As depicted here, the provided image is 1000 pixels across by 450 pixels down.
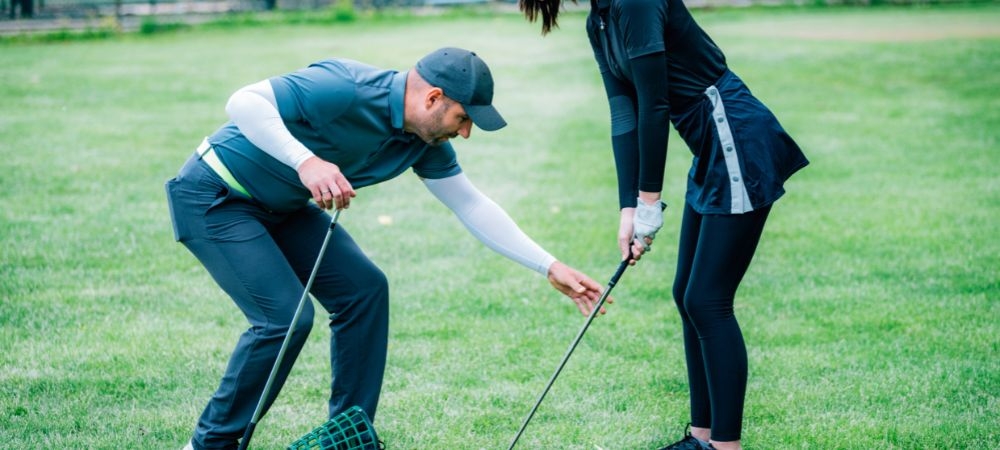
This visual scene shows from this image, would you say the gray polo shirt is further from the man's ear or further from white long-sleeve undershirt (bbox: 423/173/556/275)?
white long-sleeve undershirt (bbox: 423/173/556/275)

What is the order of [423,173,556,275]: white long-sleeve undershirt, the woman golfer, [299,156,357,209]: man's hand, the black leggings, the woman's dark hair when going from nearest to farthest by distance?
1. [299,156,357,209]: man's hand
2. the woman golfer
3. the black leggings
4. the woman's dark hair
5. [423,173,556,275]: white long-sleeve undershirt

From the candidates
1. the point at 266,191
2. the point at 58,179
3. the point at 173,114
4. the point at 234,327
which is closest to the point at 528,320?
the point at 234,327

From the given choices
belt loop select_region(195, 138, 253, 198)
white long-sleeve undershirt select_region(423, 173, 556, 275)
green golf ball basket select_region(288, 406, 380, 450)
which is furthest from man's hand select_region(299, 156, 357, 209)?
green golf ball basket select_region(288, 406, 380, 450)

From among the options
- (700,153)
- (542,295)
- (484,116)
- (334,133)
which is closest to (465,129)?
(484,116)

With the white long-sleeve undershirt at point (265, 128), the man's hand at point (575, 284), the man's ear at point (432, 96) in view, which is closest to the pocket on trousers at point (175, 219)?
the white long-sleeve undershirt at point (265, 128)

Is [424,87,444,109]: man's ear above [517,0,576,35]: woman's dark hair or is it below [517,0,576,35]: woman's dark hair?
below

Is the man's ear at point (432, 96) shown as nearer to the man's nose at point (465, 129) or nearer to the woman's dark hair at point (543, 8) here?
the man's nose at point (465, 129)

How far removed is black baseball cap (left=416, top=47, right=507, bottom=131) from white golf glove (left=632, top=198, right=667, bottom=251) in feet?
1.81

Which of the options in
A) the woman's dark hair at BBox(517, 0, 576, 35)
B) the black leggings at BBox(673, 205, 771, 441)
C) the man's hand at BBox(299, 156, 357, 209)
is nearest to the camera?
the man's hand at BBox(299, 156, 357, 209)

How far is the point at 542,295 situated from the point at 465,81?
9.78 ft

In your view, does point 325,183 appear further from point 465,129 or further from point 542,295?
point 542,295

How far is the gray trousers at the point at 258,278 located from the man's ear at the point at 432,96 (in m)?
0.69

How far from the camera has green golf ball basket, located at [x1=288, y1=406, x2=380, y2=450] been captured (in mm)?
3832

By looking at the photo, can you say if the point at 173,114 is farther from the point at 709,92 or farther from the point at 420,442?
the point at 709,92
